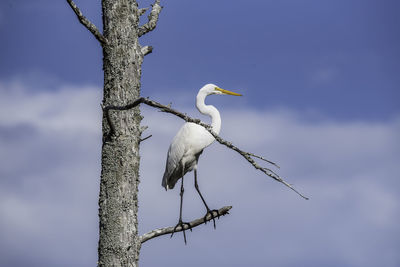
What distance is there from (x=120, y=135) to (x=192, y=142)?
2907 millimetres

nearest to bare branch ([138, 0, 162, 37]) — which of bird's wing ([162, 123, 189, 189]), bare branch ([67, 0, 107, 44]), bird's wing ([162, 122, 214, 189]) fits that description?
bare branch ([67, 0, 107, 44])

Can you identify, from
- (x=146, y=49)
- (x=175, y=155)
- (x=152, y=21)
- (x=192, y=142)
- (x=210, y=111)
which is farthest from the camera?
(x=175, y=155)

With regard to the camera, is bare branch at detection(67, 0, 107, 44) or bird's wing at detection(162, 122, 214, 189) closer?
bare branch at detection(67, 0, 107, 44)

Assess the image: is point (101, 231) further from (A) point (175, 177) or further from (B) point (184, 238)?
(A) point (175, 177)

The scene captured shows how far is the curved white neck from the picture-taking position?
25.0 ft

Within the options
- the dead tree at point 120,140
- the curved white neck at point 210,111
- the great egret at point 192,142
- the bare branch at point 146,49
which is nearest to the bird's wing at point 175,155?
the great egret at point 192,142

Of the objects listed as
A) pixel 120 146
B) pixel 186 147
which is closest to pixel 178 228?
pixel 120 146

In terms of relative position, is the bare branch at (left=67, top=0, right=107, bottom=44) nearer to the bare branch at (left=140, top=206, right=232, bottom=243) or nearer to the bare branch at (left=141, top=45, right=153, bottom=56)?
the bare branch at (left=141, top=45, right=153, bottom=56)

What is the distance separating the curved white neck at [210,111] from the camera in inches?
300

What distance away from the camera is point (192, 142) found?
7.85 m

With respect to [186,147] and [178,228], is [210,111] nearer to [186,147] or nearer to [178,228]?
[186,147]

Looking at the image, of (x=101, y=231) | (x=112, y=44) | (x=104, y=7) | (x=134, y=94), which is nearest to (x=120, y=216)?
(x=101, y=231)

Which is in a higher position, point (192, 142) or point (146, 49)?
point (192, 142)

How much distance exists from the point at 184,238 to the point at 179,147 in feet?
5.68
